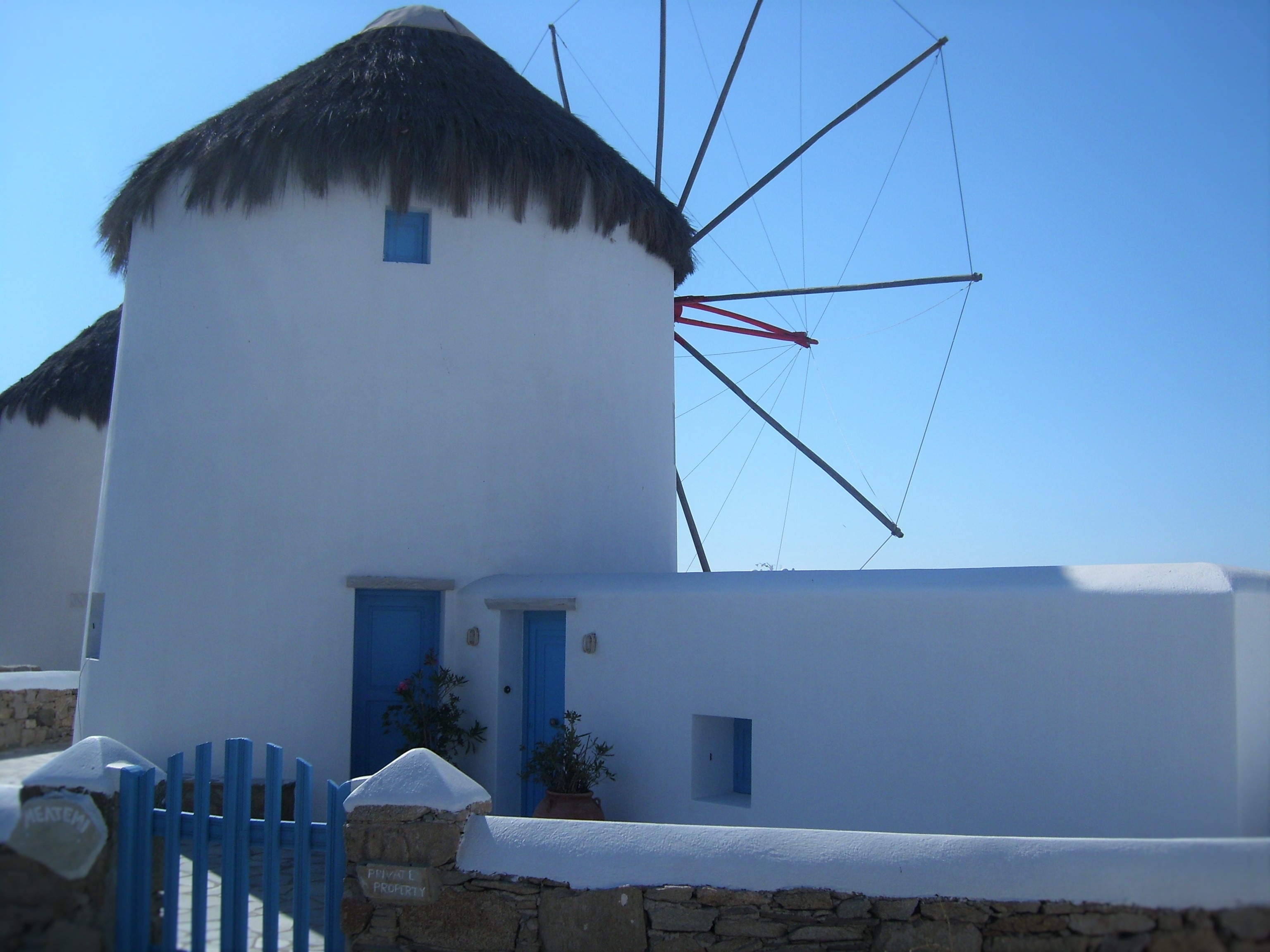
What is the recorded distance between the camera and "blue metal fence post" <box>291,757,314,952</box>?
4609mm

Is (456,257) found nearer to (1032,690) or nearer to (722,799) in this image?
(722,799)

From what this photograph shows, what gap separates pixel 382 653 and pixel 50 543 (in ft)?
27.6

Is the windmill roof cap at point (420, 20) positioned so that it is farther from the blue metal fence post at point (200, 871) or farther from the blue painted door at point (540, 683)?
the blue metal fence post at point (200, 871)

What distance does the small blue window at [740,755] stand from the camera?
292 inches

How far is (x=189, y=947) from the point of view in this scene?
4801mm

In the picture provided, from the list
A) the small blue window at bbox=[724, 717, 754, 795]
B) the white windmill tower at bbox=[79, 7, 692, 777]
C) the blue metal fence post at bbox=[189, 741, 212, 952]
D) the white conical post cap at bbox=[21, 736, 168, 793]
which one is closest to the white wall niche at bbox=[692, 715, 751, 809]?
the small blue window at bbox=[724, 717, 754, 795]

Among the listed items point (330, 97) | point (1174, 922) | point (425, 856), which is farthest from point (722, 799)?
point (330, 97)

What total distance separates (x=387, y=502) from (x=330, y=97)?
3.27 meters

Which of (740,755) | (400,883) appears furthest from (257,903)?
(740,755)

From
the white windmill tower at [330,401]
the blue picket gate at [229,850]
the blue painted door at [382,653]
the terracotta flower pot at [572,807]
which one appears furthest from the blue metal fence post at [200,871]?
the blue painted door at [382,653]

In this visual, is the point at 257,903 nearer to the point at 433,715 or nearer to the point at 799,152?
the point at 433,715

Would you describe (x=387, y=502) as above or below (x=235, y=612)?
above

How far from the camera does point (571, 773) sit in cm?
743

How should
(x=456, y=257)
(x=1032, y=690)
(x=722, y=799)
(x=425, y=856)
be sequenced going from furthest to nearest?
(x=456, y=257) < (x=722, y=799) < (x=1032, y=690) < (x=425, y=856)
